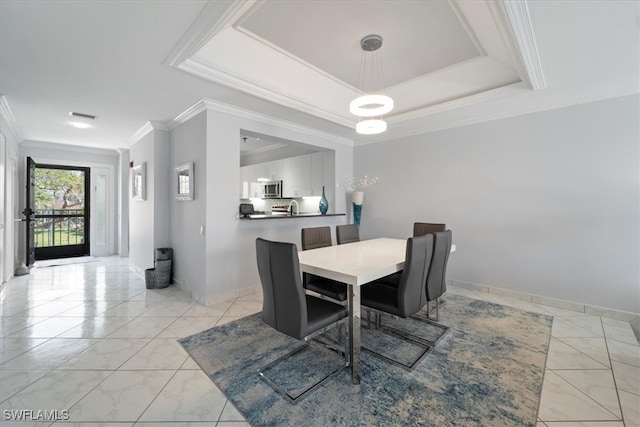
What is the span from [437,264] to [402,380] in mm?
956

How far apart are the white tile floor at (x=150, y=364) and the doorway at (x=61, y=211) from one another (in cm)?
318

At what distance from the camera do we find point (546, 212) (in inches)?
131

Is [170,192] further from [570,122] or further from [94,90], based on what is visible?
[570,122]

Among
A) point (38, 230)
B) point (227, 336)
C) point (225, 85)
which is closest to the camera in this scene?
point (227, 336)

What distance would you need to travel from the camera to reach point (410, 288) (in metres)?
2.07

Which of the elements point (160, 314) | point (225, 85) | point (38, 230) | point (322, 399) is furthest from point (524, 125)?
point (38, 230)

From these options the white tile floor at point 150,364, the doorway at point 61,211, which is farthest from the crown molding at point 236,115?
the doorway at point 61,211

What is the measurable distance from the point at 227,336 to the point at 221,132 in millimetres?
2282

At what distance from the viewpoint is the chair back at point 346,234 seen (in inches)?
134

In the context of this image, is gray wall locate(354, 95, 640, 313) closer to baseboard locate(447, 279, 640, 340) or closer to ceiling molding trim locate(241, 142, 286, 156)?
baseboard locate(447, 279, 640, 340)

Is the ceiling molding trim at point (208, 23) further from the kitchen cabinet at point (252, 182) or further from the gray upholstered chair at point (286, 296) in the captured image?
the kitchen cabinet at point (252, 182)

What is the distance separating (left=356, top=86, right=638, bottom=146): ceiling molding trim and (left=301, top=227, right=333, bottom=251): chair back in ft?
7.76

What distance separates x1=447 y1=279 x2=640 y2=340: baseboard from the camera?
2.87 meters

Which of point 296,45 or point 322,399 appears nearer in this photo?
point 322,399
